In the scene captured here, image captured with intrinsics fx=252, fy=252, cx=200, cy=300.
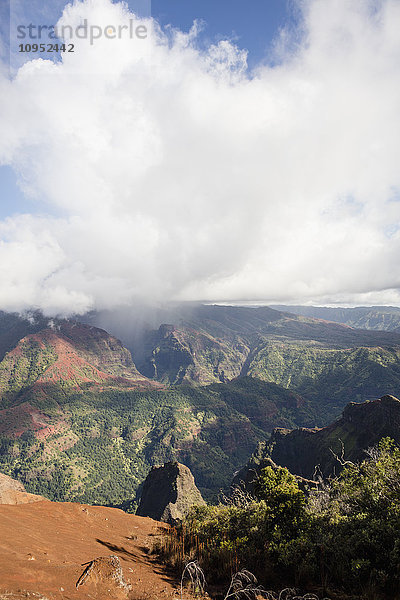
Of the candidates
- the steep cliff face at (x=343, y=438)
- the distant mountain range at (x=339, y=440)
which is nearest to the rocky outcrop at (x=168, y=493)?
the distant mountain range at (x=339, y=440)

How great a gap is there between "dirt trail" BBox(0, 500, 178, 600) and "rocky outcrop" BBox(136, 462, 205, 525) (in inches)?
2201

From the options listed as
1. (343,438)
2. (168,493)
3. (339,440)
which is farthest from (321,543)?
(343,438)

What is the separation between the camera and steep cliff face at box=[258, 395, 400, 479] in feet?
246

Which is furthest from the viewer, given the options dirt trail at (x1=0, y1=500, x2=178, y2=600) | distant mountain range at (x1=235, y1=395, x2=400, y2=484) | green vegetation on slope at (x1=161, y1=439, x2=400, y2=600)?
distant mountain range at (x1=235, y1=395, x2=400, y2=484)

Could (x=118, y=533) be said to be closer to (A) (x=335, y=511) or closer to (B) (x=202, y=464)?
(A) (x=335, y=511)

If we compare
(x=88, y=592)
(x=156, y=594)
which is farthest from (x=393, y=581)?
(x=88, y=592)

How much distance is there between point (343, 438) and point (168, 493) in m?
59.9

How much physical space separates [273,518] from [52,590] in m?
12.9

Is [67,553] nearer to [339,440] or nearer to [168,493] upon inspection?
[168,493]

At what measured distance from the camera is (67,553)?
1080cm

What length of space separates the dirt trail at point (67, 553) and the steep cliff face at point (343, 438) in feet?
213

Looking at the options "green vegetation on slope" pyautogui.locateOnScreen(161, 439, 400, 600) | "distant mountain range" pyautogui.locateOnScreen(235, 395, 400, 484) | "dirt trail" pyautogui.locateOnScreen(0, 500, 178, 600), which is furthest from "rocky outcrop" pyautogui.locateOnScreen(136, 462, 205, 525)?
"green vegetation on slope" pyautogui.locateOnScreen(161, 439, 400, 600)

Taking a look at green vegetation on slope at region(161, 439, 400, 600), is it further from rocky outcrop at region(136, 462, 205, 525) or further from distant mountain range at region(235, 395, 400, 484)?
rocky outcrop at region(136, 462, 205, 525)

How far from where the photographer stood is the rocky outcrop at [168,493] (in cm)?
6612
